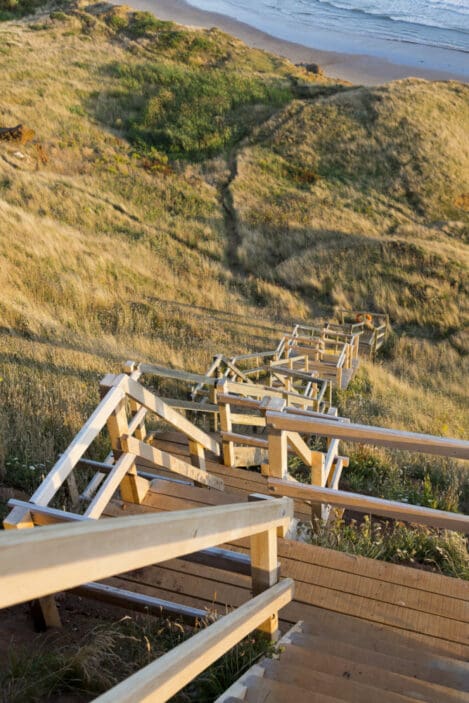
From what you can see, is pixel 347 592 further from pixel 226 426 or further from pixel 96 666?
pixel 226 426

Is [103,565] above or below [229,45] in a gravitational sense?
below

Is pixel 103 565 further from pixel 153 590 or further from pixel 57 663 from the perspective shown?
pixel 153 590

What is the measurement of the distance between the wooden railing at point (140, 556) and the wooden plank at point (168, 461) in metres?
1.86

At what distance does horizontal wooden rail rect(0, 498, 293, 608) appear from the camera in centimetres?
112

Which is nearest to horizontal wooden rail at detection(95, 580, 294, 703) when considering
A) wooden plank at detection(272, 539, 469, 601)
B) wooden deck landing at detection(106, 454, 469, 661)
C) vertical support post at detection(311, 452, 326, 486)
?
wooden deck landing at detection(106, 454, 469, 661)

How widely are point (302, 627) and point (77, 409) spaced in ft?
15.6

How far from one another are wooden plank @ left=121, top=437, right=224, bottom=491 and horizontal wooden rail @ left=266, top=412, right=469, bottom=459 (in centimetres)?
131

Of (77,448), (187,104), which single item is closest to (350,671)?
(77,448)

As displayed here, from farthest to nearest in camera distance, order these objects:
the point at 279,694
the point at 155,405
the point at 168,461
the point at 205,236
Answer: the point at 205,236 → the point at 168,461 → the point at 155,405 → the point at 279,694

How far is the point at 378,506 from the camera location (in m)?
3.86

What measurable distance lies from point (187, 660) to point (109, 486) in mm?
2295

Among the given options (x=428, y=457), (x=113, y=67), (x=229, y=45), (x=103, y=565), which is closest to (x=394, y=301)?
(x=428, y=457)

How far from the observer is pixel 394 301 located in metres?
22.1

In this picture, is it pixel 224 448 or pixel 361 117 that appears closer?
pixel 224 448
